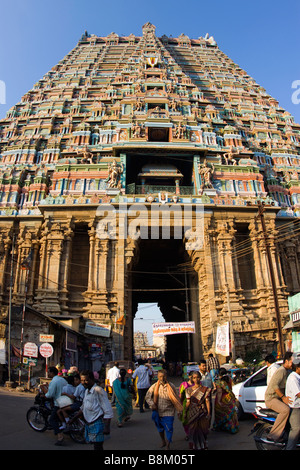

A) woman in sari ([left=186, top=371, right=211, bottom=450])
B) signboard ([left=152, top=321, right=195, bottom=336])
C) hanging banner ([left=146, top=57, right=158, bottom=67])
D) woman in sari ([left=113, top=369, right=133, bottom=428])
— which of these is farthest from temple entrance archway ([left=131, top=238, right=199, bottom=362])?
hanging banner ([left=146, top=57, right=158, bottom=67])

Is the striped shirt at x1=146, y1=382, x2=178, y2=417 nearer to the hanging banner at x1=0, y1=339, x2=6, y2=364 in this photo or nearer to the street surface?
the street surface

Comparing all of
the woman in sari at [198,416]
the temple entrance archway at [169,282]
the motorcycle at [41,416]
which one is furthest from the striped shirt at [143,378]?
the temple entrance archway at [169,282]

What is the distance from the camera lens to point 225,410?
8.29 m

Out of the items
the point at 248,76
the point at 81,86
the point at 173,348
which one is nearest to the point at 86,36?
the point at 81,86

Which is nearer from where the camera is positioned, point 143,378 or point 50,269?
point 143,378

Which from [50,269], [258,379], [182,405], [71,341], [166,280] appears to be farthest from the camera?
[166,280]

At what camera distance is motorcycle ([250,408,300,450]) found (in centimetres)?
569

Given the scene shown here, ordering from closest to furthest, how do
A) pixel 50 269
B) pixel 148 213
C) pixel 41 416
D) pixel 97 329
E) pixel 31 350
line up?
pixel 41 416
pixel 31 350
pixel 97 329
pixel 50 269
pixel 148 213

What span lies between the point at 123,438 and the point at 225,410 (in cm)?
267

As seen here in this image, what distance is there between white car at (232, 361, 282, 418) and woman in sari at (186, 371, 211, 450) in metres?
3.09

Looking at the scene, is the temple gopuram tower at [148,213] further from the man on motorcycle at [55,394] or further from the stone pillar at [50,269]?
the man on motorcycle at [55,394]

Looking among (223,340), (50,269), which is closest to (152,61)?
(50,269)

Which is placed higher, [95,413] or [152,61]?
[152,61]

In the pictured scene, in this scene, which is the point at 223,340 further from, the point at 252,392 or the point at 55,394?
the point at 55,394
